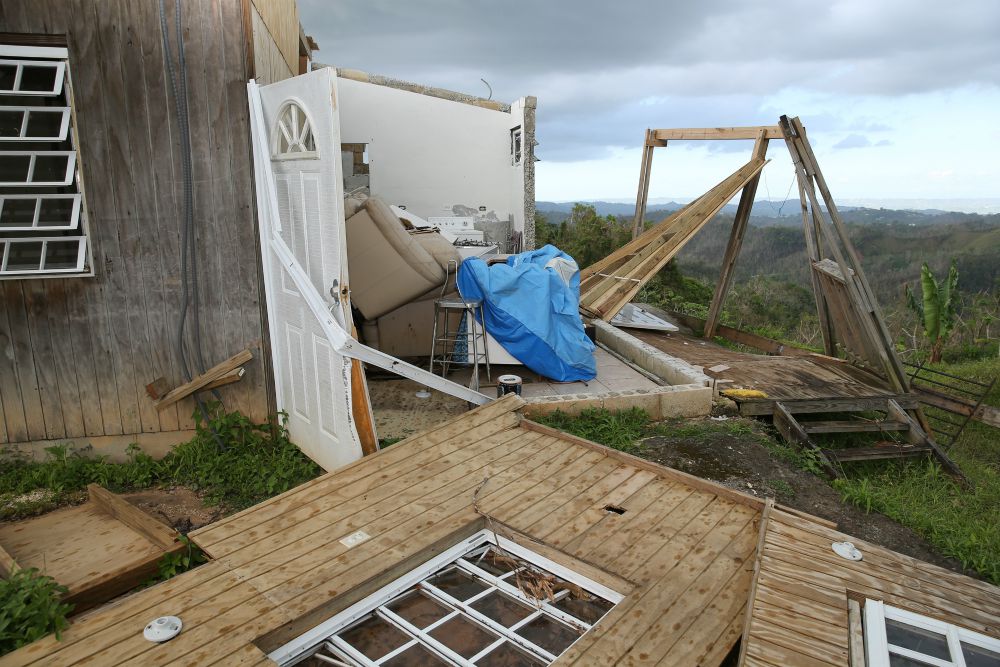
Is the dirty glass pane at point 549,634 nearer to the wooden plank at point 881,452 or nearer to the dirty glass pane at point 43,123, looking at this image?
the wooden plank at point 881,452

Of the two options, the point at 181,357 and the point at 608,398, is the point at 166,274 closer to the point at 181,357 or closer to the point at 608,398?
the point at 181,357

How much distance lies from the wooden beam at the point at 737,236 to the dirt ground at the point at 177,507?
8.62m

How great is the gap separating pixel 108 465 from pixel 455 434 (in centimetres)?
277

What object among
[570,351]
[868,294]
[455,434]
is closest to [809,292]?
[868,294]

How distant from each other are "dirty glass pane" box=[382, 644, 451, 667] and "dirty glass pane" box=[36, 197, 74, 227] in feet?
13.7

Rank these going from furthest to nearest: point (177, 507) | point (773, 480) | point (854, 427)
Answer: point (854, 427), point (773, 480), point (177, 507)

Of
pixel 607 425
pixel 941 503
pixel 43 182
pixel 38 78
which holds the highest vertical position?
pixel 38 78

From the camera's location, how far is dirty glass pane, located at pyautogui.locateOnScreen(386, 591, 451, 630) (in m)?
3.01

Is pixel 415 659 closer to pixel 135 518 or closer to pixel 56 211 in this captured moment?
pixel 135 518

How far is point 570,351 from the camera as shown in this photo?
707 centimetres

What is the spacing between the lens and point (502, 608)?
3.06 metres

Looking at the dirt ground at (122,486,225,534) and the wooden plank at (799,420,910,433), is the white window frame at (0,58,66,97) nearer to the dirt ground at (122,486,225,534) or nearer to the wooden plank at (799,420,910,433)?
the dirt ground at (122,486,225,534)

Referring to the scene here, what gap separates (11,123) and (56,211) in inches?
27.1

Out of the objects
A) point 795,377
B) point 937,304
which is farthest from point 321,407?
point 937,304
